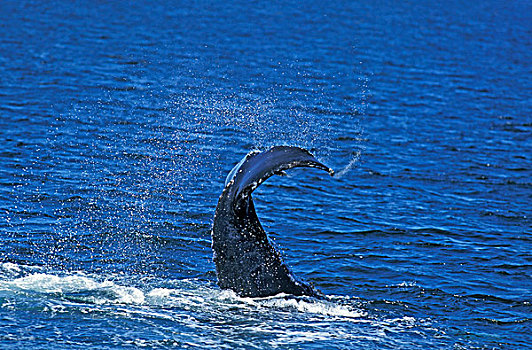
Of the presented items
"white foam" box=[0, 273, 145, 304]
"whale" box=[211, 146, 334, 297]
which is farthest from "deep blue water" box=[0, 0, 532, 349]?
"whale" box=[211, 146, 334, 297]

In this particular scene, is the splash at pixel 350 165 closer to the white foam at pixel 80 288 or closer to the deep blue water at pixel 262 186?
the deep blue water at pixel 262 186

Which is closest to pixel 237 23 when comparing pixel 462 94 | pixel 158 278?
pixel 462 94

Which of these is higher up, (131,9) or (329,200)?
(131,9)

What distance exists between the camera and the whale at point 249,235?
10.7 m

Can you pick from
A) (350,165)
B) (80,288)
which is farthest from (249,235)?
(350,165)

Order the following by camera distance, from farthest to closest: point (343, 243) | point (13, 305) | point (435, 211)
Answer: point (435, 211) < point (343, 243) < point (13, 305)

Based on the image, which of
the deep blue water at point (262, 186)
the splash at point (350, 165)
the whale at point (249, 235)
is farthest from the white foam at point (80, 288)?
the splash at point (350, 165)

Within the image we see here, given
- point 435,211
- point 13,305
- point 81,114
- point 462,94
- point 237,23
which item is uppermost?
point 237,23

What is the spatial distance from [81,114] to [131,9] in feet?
65.2

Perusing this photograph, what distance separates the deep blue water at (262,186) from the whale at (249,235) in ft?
0.84

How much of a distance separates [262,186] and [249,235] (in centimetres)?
859

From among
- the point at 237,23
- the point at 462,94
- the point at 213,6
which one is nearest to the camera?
the point at 462,94

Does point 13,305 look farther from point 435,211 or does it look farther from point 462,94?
point 462,94

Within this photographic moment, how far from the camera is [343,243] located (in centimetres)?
1669
